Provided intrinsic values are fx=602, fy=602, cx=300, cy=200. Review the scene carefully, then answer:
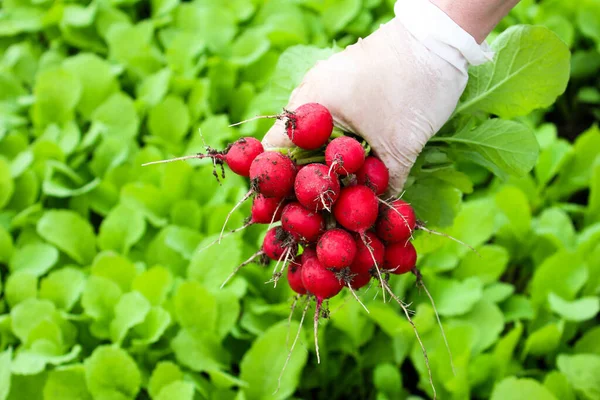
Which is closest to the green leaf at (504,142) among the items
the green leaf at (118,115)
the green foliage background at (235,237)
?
the green foliage background at (235,237)

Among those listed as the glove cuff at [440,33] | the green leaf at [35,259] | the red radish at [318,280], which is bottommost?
the green leaf at [35,259]

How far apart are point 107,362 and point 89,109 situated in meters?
1.14

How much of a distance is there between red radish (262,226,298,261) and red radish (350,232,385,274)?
10 cm

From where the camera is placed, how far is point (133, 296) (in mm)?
1577

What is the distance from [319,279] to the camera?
0.94 meters

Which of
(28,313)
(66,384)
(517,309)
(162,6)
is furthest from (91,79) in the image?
(517,309)

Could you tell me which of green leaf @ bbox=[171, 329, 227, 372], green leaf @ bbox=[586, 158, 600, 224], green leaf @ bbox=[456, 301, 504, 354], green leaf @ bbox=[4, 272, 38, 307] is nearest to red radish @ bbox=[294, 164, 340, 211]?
green leaf @ bbox=[171, 329, 227, 372]

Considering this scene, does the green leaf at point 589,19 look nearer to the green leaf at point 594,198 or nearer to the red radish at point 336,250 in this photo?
the green leaf at point 594,198

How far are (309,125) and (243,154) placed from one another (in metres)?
0.13

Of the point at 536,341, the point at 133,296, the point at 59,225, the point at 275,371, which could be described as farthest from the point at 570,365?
the point at 59,225

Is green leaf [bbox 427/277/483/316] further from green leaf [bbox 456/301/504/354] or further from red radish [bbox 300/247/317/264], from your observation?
red radish [bbox 300/247/317/264]

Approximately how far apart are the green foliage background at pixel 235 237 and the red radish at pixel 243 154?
270 mm

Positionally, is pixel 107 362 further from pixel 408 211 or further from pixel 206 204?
pixel 408 211

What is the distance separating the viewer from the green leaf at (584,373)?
1414mm
